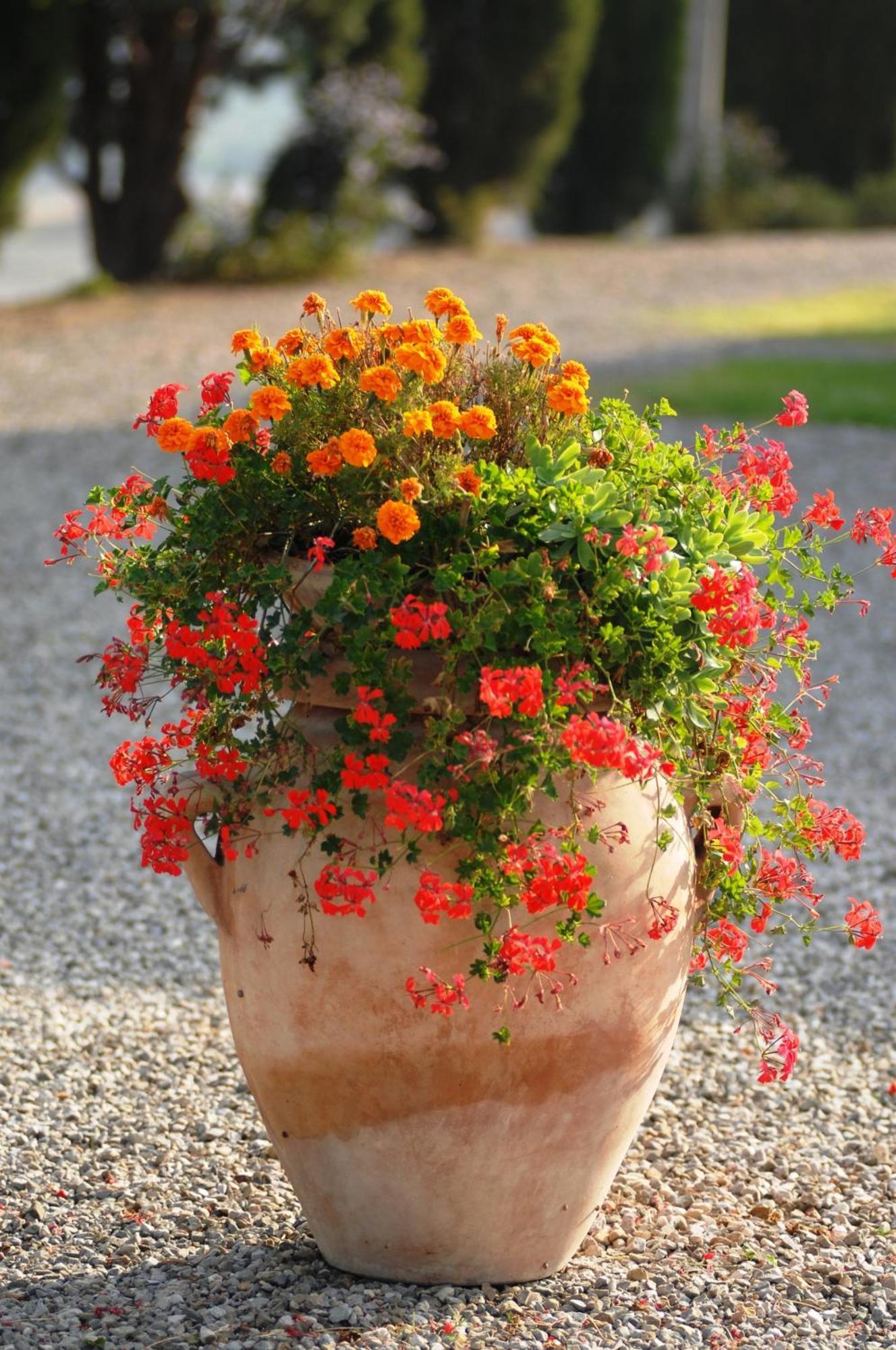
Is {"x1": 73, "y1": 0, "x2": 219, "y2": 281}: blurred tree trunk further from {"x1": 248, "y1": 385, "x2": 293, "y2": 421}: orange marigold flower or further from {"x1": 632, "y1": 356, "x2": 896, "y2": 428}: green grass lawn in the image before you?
{"x1": 248, "y1": 385, "x2": 293, "y2": 421}: orange marigold flower

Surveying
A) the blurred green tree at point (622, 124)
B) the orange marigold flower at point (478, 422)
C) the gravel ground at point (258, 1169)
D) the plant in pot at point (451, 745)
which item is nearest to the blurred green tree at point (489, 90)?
the blurred green tree at point (622, 124)

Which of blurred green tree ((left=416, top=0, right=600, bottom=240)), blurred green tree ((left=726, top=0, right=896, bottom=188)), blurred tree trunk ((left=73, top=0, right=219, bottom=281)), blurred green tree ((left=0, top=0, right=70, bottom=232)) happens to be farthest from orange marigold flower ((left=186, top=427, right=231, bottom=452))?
blurred green tree ((left=726, top=0, right=896, bottom=188))

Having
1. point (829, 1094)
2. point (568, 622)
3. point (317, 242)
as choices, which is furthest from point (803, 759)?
point (317, 242)

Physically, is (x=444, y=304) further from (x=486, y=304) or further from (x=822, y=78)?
(x=822, y=78)

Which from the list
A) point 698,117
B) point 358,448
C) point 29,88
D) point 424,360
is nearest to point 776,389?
point 29,88

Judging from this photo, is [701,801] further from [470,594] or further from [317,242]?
[317,242]

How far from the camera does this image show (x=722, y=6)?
2128 centimetres

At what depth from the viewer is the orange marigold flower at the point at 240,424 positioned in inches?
86.5

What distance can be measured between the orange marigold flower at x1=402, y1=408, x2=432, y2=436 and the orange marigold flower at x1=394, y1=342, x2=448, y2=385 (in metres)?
0.06

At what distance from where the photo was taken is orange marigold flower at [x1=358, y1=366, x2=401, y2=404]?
6.99 ft

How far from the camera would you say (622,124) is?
1859 cm

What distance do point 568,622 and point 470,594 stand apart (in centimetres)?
14

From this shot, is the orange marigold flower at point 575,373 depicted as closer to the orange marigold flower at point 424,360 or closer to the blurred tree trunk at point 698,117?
the orange marigold flower at point 424,360

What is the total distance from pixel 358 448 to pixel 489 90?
15.2 meters
